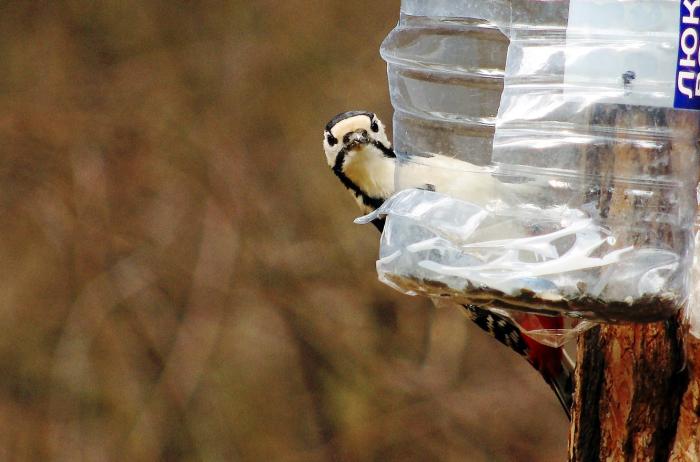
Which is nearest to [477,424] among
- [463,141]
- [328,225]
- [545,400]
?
[545,400]

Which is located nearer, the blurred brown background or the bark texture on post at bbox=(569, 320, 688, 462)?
the bark texture on post at bbox=(569, 320, 688, 462)

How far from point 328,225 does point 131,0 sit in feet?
5.76

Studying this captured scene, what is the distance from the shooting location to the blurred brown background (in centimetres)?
620

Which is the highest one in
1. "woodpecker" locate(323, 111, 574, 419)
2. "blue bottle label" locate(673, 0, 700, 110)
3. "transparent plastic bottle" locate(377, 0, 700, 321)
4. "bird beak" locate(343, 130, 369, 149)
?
"blue bottle label" locate(673, 0, 700, 110)

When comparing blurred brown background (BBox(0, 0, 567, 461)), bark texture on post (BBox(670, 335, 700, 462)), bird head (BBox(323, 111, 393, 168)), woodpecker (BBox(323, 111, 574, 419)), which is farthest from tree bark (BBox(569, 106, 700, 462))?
blurred brown background (BBox(0, 0, 567, 461))

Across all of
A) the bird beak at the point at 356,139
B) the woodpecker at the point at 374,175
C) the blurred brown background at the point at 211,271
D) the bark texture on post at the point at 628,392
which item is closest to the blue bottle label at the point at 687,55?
the bark texture on post at the point at 628,392

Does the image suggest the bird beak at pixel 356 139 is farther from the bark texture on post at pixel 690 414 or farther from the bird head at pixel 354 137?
the bark texture on post at pixel 690 414

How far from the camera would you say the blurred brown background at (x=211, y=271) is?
20.3 feet

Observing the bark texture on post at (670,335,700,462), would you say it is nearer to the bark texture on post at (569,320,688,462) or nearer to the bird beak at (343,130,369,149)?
the bark texture on post at (569,320,688,462)

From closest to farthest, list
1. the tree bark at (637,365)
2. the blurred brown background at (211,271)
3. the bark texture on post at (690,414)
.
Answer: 1. the tree bark at (637,365)
2. the bark texture on post at (690,414)
3. the blurred brown background at (211,271)

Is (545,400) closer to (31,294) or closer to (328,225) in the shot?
(328,225)

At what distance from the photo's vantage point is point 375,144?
301 centimetres

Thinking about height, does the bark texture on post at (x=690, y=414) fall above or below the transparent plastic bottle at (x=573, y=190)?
below

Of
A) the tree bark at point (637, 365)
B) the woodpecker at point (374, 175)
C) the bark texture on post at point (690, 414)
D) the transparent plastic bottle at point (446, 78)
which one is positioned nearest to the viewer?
the tree bark at point (637, 365)
